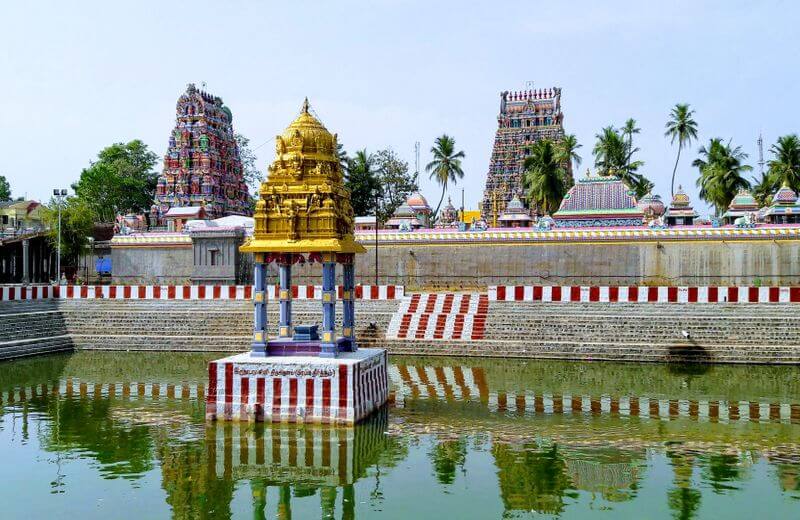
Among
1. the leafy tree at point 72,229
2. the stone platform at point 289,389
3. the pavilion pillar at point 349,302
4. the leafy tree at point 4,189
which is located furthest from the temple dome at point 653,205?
the leafy tree at point 4,189

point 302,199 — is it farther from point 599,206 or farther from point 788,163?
point 788,163

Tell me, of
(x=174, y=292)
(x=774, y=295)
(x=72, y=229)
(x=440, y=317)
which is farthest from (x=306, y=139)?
(x=72, y=229)

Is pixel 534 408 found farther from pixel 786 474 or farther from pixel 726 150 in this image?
pixel 726 150

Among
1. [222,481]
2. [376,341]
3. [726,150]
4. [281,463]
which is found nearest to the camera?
[222,481]

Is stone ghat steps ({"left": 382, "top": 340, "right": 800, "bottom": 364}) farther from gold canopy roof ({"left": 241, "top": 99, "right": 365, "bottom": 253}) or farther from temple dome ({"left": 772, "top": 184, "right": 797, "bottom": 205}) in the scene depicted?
temple dome ({"left": 772, "top": 184, "right": 797, "bottom": 205})

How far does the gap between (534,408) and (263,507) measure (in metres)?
8.58

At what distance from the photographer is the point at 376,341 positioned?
30359 millimetres

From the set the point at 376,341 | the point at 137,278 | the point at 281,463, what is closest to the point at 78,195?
the point at 137,278

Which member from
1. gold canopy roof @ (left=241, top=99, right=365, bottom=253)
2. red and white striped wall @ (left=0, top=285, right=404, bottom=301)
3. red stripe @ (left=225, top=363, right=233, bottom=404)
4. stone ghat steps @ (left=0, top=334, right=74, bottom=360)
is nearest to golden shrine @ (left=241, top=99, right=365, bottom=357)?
gold canopy roof @ (left=241, top=99, right=365, bottom=253)

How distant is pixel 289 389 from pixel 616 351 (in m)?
13.8

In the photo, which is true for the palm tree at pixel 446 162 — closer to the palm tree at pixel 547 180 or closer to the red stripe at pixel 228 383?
the palm tree at pixel 547 180

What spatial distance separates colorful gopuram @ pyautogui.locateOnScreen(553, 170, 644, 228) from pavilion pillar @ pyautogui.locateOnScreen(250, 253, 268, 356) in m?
25.2

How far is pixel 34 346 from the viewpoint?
29578 millimetres

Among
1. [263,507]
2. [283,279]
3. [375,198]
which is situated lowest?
[263,507]
